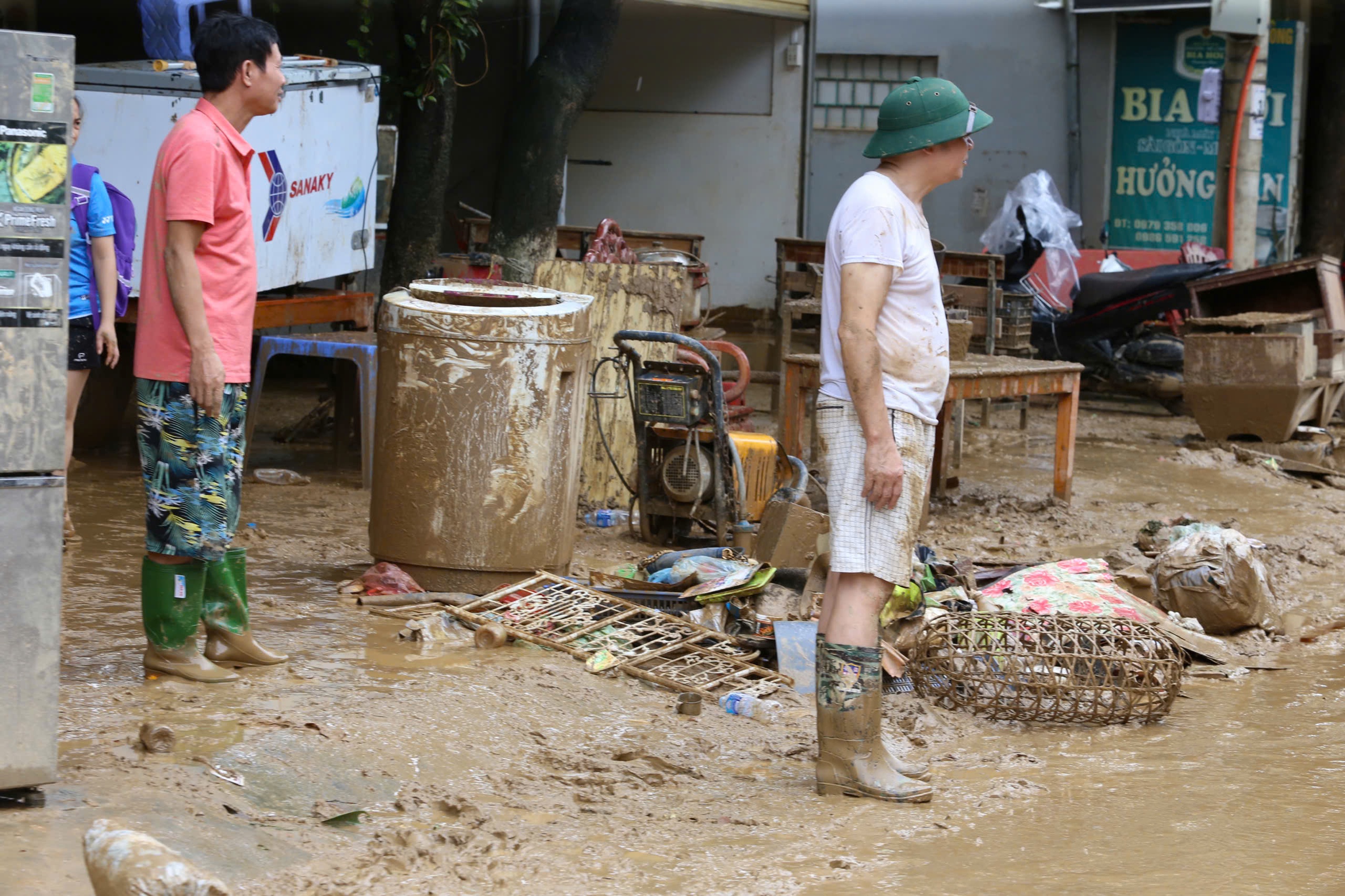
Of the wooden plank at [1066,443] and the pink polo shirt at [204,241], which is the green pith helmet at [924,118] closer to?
the pink polo shirt at [204,241]

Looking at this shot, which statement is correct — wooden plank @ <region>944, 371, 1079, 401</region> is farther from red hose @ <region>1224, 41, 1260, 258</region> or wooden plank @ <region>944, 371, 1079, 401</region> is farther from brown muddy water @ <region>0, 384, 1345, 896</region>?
red hose @ <region>1224, 41, 1260, 258</region>

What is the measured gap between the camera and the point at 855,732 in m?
3.99

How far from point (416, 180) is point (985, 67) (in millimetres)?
9555

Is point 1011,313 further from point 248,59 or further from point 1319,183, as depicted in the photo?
point 248,59

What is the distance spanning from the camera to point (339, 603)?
18.8 feet

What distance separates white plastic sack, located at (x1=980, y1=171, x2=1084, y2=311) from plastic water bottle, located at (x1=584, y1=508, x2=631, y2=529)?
6872mm

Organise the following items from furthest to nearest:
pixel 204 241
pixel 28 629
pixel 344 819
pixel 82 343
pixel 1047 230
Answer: pixel 1047 230 → pixel 82 343 → pixel 204 241 → pixel 344 819 → pixel 28 629

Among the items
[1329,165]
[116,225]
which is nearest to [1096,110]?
[1329,165]

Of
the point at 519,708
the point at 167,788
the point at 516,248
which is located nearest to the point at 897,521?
the point at 519,708

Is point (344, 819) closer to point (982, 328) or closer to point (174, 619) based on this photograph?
point (174, 619)

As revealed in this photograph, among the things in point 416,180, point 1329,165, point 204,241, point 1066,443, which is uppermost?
point 1329,165

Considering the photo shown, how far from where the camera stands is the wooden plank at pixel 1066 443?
343 inches

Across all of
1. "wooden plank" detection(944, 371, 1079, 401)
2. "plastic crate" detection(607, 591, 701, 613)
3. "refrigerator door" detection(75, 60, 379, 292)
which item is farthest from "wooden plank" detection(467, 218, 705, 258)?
"plastic crate" detection(607, 591, 701, 613)

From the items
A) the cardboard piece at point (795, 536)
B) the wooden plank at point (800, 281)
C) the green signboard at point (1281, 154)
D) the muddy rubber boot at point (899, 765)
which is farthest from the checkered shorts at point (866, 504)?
the green signboard at point (1281, 154)
